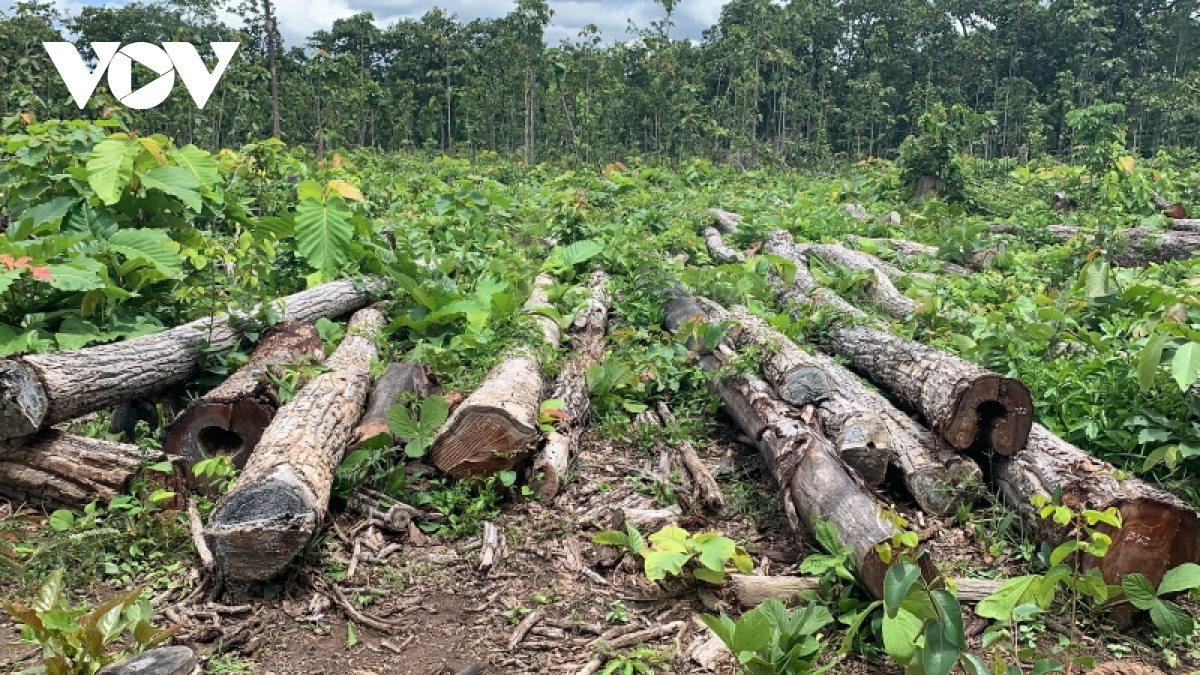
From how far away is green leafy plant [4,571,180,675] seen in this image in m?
2.50

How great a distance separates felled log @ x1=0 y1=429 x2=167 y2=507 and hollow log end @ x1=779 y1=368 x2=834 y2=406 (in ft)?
10.7

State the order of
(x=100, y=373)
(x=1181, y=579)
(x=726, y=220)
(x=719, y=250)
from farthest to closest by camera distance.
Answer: (x=726, y=220) → (x=719, y=250) → (x=100, y=373) → (x=1181, y=579)

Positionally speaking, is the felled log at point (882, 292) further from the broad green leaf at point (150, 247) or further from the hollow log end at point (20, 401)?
the hollow log end at point (20, 401)

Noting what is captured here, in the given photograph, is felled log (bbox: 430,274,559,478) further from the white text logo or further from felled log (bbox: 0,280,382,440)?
the white text logo

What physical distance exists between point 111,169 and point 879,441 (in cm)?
501

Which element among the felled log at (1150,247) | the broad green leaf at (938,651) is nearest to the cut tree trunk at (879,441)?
the broad green leaf at (938,651)

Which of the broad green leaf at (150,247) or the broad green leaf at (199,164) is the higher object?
the broad green leaf at (199,164)

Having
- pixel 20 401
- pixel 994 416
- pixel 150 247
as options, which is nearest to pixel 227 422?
pixel 20 401

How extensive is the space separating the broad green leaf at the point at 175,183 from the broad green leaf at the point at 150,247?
0.36m

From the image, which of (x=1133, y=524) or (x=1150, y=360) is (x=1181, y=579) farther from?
(x=1150, y=360)

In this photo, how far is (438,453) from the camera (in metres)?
4.25

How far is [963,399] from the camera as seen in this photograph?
4.12 m

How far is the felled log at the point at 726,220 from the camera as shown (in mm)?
12272

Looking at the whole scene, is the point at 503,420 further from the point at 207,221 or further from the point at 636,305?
the point at 207,221
